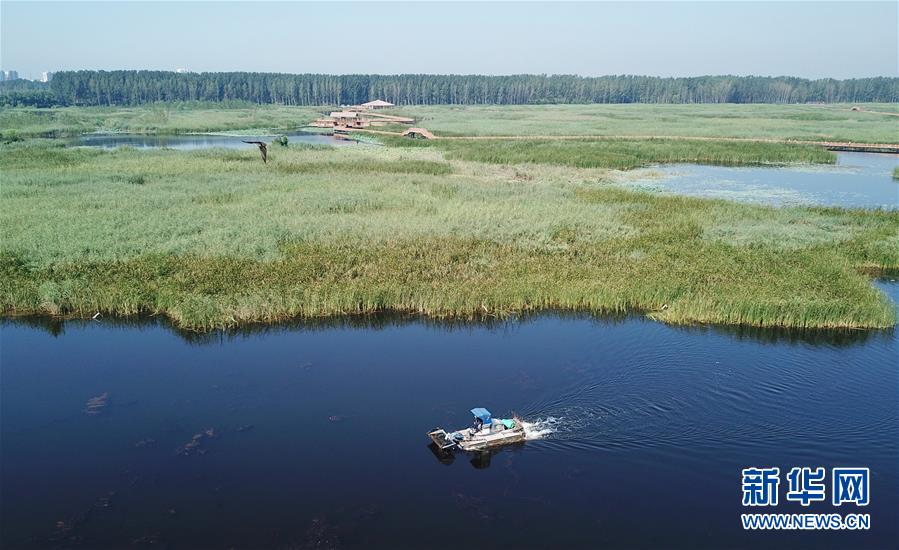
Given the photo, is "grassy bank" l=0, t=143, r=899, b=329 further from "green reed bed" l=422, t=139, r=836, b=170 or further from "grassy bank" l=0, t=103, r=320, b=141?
"grassy bank" l=0, t=103, r=320, b=141

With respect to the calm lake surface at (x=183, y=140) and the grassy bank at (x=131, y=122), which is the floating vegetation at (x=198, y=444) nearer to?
the calm lake surface at (x=183, y=140)

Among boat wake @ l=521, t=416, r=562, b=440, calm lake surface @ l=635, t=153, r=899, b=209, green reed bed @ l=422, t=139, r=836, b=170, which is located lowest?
boat wake @ l=521, t=416, r=562, b=440

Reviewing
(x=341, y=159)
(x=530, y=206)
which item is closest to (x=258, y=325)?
(x=530, y=206)

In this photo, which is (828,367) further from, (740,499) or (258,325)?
(258,325)

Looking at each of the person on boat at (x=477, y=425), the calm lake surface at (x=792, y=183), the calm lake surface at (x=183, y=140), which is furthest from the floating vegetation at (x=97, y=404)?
the calm lake surface at (x=183, y=140)

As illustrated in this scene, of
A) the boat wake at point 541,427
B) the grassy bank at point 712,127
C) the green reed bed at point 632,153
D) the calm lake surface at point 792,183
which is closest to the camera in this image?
the boat wake at point 541,427

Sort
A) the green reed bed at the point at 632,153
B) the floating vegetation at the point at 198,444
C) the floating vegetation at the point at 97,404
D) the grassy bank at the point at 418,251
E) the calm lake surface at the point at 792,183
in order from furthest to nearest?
the green reed bed at the point at 632,153
the calm lake surface at the point at 792,183
the grassy bank at the point at 418,251
the floating vegetation at the point at 97,404
the floating vegetation at the point at 198,444

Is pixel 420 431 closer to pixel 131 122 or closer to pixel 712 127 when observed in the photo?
pixel 712 127

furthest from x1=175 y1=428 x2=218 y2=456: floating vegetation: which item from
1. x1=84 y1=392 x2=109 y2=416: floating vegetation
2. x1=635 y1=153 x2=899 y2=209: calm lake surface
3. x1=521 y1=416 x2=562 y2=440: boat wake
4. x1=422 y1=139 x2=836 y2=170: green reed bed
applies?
x1=422 y1=139 x2=836 y2=170: green reed bed
